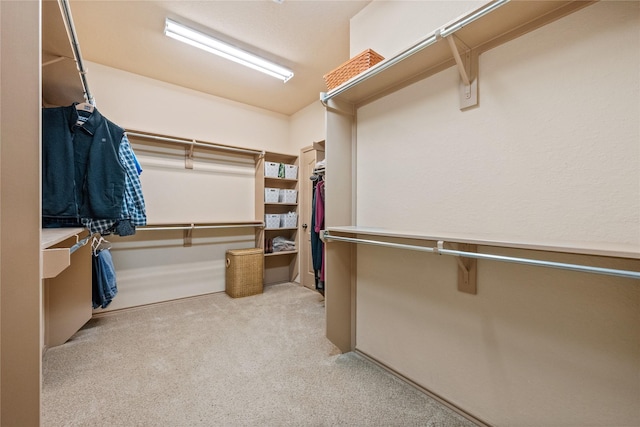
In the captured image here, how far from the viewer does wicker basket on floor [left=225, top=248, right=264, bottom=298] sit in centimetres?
331

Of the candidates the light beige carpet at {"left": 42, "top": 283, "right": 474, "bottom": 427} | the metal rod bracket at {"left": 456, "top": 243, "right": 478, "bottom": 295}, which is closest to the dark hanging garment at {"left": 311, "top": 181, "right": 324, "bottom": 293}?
the light beige carpet at {"left": 42, "top": 283, "right": 474, "bottom": 427}

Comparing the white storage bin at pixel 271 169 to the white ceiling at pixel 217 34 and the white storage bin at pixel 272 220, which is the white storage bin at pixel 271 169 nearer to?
the white storage bin at pixel 272 220

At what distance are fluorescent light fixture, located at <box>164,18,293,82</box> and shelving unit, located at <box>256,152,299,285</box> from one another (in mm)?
1189

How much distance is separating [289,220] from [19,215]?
10.5ft

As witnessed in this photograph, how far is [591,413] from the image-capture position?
1.03m

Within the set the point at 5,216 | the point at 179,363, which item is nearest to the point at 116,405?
the point at 179,363

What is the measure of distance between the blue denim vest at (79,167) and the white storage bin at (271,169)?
188 cm

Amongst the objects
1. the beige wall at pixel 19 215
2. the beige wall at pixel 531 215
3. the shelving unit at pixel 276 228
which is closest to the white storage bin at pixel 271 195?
the shelving unit at pixel 276 228

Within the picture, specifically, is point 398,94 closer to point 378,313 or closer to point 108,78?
point 378,313

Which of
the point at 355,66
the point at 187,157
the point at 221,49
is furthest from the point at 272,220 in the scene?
the point at 355,66

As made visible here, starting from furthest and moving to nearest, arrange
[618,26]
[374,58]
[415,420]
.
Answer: [374,58]
[415,420]
[618,26]

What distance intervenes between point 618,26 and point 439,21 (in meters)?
0.83

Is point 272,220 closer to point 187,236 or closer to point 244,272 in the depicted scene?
point 244,272

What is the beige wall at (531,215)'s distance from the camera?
0.98m
